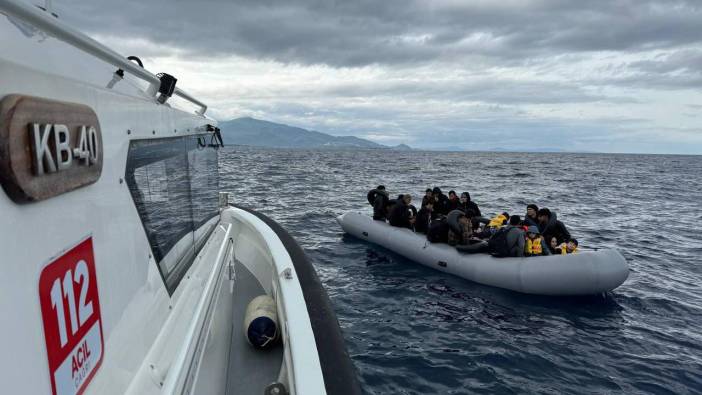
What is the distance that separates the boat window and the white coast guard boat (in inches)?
0.8

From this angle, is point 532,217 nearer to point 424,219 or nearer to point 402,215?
point 424,219

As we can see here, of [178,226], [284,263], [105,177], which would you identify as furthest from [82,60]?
[284,263]

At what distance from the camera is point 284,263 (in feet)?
16.0

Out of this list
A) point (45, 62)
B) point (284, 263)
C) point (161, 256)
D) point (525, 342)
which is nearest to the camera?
point (45, 62)

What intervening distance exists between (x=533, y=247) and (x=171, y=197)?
937 centimetres

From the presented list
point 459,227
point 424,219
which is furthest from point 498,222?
point 424,219

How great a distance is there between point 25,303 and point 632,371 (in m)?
8.15

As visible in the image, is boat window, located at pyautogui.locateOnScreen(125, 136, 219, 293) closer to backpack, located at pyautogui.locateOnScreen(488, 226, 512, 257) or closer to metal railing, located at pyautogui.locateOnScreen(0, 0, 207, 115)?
metal railing, located at pyautogui.locateOnScreen(0, 0, 207, 115)

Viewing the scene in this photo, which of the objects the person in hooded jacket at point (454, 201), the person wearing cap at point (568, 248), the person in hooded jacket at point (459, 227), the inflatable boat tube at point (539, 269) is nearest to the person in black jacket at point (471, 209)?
the person in hooded jacket at point (454, 201)

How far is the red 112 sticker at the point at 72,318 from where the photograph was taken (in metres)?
1.43

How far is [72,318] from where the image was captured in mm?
1579

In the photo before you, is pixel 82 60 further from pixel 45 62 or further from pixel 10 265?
pixel 10 265

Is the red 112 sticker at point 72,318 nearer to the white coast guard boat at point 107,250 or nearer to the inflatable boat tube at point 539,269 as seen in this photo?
the white coast guard boat at point 107,250

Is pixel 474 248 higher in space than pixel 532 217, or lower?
lower
